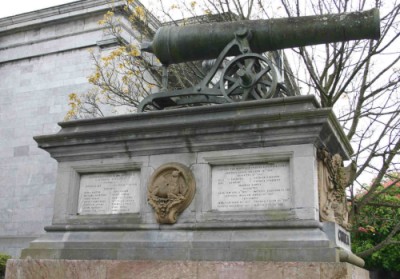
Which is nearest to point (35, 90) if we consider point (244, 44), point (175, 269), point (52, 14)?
point (52, 14)

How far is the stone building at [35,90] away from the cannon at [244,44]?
474 inches

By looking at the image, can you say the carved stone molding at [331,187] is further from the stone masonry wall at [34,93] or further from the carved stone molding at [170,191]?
the stone masonry wall at [34,93]

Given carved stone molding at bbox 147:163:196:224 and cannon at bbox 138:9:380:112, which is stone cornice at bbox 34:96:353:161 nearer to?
carved stone molding at bbox 147:163:196:224

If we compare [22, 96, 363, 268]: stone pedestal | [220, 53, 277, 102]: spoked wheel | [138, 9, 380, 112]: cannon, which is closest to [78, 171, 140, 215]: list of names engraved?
[22, 96, 363, 268]: stone pedestal

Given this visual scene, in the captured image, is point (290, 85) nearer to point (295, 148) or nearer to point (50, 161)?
point (295, 148)

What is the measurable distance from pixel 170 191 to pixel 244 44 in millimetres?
2180

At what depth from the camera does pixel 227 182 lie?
643 cm

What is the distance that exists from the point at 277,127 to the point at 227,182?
0.88 m

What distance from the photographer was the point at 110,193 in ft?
22.9

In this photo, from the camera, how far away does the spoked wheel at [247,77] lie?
6.93m

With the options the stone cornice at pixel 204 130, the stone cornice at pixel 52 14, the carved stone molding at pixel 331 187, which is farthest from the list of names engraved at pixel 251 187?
the stone cornice at pixel 52 14

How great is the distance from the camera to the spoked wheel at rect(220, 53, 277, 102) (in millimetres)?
6926

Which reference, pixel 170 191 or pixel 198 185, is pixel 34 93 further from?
pixel 198 185

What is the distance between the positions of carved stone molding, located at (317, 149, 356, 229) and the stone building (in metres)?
13.3
